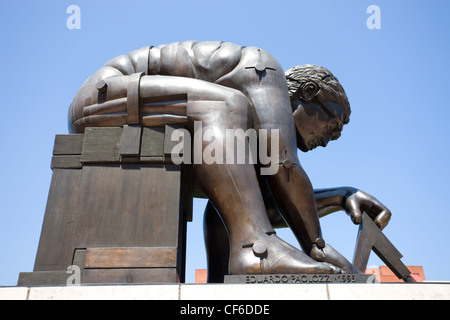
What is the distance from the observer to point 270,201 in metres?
4.56

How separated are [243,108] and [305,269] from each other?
1.48 m

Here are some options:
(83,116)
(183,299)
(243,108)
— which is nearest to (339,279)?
(183,299)

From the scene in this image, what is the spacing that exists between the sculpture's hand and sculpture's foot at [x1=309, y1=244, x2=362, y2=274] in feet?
2.13

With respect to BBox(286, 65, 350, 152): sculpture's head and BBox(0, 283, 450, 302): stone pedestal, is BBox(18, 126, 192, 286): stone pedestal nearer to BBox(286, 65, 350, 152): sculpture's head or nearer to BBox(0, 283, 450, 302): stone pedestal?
BBox(0, 283, 450, 302): stone pedestal

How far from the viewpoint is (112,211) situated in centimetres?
356

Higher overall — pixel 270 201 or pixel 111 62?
pixel 111 62

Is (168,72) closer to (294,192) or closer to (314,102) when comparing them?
(314,102)

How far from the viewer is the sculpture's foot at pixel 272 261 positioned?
3.18 meters

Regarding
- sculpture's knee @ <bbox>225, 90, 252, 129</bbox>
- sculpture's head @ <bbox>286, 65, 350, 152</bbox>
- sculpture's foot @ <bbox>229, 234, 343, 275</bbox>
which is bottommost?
sculpture's foot @ <bbox>229, 234, 343, 275</bbox>

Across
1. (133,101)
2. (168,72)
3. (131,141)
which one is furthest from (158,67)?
(131,141)

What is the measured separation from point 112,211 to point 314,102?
7.81ft

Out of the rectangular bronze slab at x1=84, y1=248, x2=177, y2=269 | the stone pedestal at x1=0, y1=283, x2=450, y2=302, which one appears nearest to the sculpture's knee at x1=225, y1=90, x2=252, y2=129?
the rectangular bronze slab at x1=84, y1=248, x2=177, y2=269

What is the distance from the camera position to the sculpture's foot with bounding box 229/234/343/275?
3.18m
